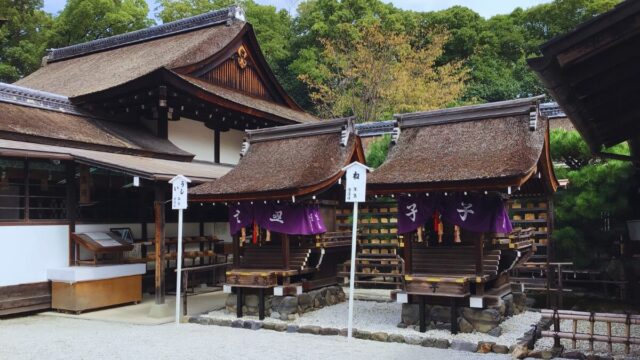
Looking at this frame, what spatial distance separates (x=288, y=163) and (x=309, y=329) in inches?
146

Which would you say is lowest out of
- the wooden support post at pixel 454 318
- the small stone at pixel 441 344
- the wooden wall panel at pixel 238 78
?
the small stone at pixel 441 344

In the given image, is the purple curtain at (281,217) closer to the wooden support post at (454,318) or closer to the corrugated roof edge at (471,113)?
the corrugated roof edge at (471,113)

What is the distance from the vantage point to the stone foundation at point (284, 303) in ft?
36.9

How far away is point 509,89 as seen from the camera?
3216 cm

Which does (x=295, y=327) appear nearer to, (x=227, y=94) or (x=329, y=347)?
(x=329, y=347)

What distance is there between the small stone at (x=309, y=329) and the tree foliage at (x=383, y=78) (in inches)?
686

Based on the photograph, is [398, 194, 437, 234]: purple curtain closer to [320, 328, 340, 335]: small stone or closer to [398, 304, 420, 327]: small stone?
[398, 304, 420, 327]: small stone

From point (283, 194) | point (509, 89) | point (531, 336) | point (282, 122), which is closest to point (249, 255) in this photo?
point (283, 194)

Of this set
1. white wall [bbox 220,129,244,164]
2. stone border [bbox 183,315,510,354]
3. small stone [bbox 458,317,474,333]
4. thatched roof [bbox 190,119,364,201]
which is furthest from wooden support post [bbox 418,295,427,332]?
white wall [bbox 220,129,244,164]

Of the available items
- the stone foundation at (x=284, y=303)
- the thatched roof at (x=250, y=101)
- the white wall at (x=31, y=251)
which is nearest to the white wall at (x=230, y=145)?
the thatched roof at (x=250, y=101)

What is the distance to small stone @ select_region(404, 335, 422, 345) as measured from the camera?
902cm

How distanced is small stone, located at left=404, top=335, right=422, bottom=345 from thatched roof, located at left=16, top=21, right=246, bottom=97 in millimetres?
10883

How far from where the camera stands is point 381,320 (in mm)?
10828

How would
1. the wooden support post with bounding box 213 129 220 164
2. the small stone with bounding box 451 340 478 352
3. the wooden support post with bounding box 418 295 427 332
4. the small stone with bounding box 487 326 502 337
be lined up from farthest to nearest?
1. the wooden support post with bounding box 213 129 220 164
2. the wooden support post with bounding box 418 295 427 332
3. the small stone with bounding box 487 326 502 337
4. the small stone with bounding box 451 340 478 352
